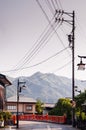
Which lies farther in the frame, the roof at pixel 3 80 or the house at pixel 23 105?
the house at pixel 23 105

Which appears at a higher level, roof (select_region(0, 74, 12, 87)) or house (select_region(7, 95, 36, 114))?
roof (select_region(0, 74, 12, 87))

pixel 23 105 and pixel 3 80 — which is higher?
pixel 3 80

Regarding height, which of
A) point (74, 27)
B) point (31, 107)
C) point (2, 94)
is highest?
point (74, 27)

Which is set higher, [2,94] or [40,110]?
[2,94]

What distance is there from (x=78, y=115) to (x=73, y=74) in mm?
A: 5512

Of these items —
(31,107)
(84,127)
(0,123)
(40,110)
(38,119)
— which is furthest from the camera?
(31,107)

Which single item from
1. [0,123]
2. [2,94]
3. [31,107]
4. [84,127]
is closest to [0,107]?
[2,94]

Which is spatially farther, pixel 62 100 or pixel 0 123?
pixel 62 100

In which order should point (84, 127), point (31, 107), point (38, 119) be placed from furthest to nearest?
point (31, 107) → point (38, 119) → point (84, 127)

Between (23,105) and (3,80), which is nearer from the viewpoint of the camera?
(3,80)

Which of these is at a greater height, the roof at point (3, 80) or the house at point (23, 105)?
the roof at point (3, 80)

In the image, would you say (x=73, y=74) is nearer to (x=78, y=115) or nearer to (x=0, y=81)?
(x=78, y=115)

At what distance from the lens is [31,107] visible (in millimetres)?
100500

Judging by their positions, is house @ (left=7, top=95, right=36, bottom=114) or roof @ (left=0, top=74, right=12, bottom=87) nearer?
roof @ (left=0, top=74, right=12, bottom=87)
